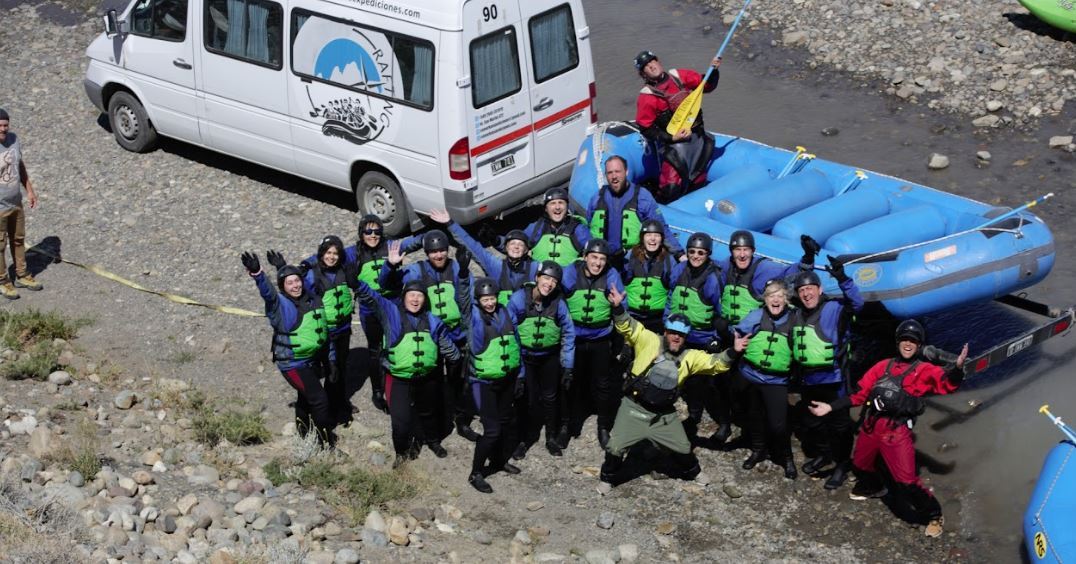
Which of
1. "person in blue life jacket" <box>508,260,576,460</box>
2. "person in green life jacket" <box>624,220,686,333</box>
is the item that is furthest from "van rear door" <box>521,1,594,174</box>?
"person in blue life jacket" <box>508,260,576,460</box>

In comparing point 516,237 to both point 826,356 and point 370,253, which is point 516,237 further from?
point 826,356

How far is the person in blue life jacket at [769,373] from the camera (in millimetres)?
9125

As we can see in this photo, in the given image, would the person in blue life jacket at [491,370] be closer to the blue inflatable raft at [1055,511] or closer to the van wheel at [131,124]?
the blue inflatable raft at [1055,511]

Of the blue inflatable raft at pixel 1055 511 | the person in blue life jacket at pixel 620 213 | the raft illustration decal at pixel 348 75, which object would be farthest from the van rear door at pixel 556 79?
the blue inflatable raft at pixel 1055 511

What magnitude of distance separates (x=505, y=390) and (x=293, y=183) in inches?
227

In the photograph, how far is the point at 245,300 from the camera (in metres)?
11.9

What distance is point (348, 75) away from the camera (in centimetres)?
1226

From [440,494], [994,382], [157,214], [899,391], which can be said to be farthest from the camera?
[157,214]

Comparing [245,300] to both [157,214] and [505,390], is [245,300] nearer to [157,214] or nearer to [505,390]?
[157,214]

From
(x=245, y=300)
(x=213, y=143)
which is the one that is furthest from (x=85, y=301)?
(x=213, y=143)

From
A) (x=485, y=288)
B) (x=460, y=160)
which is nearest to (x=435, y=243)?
(x=485, y=288)

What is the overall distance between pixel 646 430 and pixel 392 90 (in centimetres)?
444

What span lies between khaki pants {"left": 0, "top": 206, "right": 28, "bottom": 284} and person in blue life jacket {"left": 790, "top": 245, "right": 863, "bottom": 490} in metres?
6.93

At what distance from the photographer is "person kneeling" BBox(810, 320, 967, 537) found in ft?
28.6
